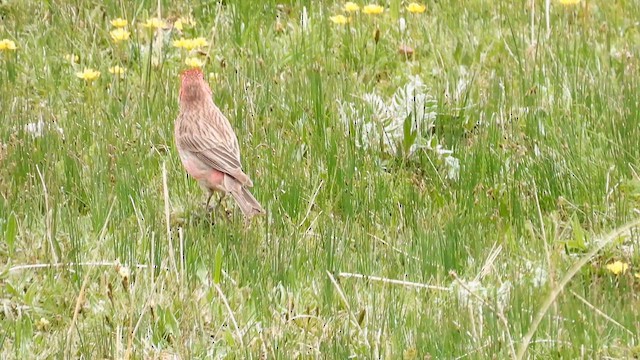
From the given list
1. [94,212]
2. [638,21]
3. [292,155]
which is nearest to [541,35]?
[638,21]

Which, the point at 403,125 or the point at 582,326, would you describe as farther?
the point at 403,125

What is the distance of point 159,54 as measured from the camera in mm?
8242

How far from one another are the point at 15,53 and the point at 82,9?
80cm

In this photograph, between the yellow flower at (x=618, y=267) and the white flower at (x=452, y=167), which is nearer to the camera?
the yellow flower at (x=618, y=267)

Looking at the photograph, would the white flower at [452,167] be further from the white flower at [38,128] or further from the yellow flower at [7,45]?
the yellow flower at [7,45]

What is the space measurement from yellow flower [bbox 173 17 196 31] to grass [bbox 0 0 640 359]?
0.16ft

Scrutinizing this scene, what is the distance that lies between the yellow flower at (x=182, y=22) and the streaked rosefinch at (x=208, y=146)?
149 centimetres

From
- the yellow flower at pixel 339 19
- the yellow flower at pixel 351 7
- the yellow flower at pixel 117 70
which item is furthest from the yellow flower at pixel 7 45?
the yellow flower at pixel 351 7

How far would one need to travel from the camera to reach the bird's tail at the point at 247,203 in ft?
20.0

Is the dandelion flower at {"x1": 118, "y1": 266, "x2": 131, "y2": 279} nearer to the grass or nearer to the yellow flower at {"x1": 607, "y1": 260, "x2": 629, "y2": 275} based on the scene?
the grass

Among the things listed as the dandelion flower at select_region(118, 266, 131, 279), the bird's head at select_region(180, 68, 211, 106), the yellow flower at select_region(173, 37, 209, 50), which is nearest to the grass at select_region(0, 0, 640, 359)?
the dandelion flower at select_region(118, 266, 131, 279)

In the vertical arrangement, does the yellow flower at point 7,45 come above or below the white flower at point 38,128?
above

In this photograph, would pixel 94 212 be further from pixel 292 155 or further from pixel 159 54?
pixel 159 54

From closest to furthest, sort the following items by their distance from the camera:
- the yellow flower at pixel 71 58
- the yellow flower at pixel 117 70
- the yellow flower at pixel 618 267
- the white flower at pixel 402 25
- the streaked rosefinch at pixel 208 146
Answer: the yellow flower at pixel 618 267, the streaked rosefinch at pixel 208 146, the yellow flower at pixel 117 70, the yellow flower at pixel 71 58, the white flower at pixel 402 25
